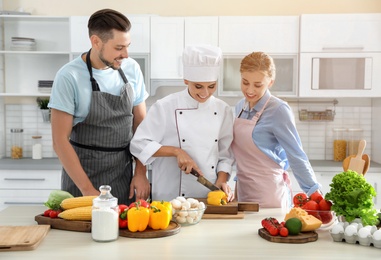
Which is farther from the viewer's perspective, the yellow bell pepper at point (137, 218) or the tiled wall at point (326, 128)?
the tiled wall at point (326, 128)

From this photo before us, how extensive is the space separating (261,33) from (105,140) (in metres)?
2.35

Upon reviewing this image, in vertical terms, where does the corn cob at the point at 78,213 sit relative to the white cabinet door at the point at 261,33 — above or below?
below

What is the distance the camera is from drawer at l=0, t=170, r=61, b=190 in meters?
4.65

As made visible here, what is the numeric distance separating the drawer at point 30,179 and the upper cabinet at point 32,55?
879 mm

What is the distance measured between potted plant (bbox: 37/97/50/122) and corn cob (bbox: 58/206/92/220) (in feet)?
10.0

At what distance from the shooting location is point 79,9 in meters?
5.20

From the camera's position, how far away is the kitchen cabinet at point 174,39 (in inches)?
188

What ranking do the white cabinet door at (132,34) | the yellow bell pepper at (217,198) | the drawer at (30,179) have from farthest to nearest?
the white cabinet door at (132,34) < the drawer at (30,179) < the yellow bell pepper at (217,198)

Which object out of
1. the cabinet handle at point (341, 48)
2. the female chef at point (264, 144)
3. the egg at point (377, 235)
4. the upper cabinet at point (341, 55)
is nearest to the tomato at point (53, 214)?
the female chef at point (264, 144)

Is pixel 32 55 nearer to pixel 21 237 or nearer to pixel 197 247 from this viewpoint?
pixel 21 237

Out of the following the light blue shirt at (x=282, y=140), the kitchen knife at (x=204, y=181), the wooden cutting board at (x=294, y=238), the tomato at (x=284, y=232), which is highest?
the light blue shirt at (x=282, y=140)

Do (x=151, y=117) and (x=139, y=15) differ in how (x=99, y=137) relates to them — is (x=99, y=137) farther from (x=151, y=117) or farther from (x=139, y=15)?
(x=139, y=15)

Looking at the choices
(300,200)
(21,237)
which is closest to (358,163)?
(300,200)

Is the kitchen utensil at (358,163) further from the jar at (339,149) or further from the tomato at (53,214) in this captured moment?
the jar at (339,149)
